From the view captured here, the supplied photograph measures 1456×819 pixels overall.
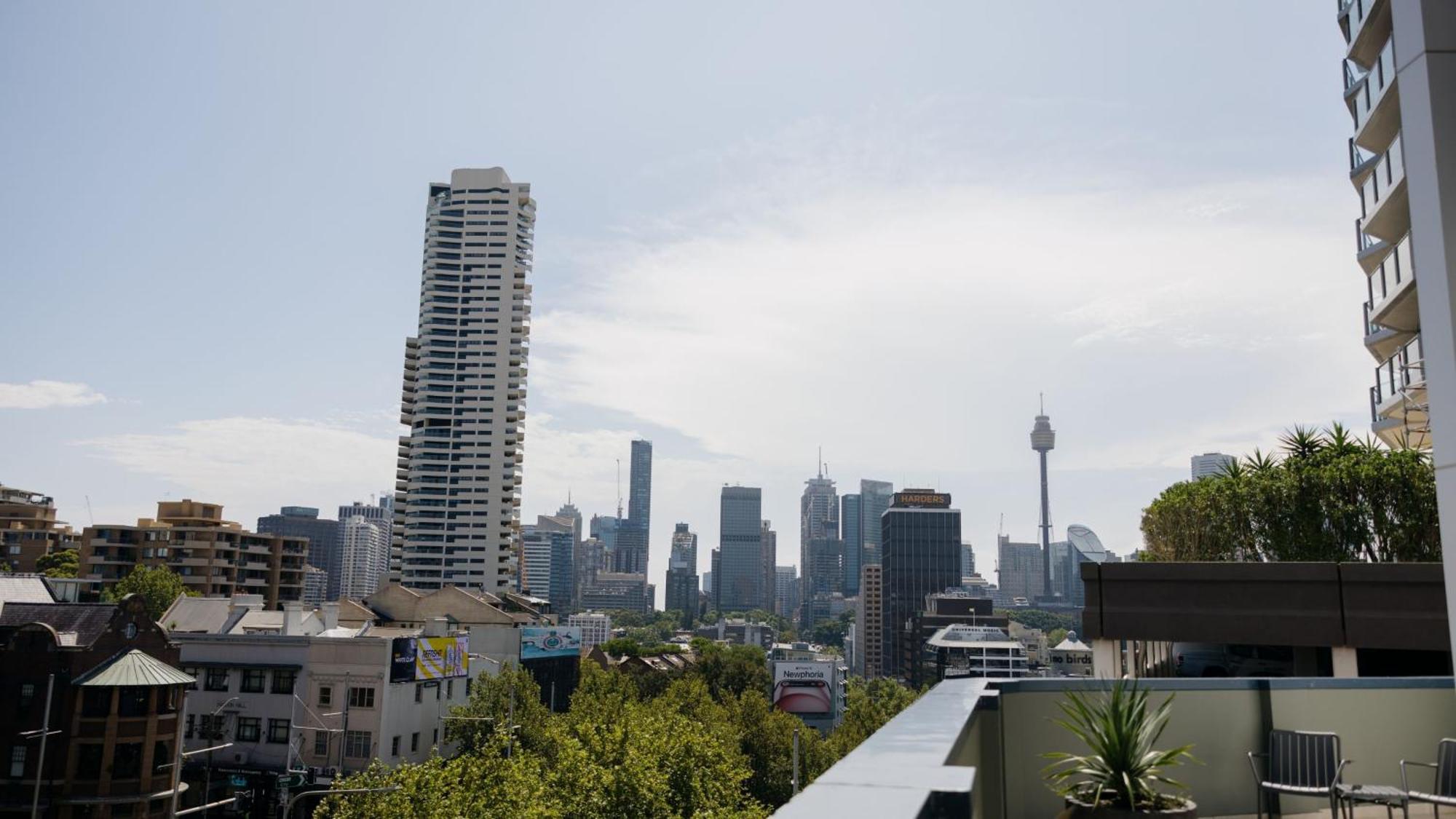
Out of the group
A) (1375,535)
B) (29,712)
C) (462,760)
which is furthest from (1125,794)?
(29,712)

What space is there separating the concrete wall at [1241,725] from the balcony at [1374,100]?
2056cm

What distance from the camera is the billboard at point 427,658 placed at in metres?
52.0

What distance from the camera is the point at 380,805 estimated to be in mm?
25719

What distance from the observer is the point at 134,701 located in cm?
3784

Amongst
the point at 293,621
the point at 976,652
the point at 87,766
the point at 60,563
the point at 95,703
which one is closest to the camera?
the point at 87,766

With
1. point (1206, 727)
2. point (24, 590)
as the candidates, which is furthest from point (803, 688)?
point (1206, 727)

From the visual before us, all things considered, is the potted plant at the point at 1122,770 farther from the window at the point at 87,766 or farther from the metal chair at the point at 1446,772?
the window at the point at 87,766

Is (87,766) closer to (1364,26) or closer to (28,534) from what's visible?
(1364,26)

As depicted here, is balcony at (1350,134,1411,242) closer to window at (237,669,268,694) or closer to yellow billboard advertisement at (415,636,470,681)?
yellow billboard advertisement at (415,636,470,681)

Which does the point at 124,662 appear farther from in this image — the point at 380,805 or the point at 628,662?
the point at 628,662

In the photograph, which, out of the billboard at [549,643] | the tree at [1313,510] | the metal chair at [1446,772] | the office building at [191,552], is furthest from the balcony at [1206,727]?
the office building at [191,552]

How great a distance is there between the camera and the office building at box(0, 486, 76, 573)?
109625mm

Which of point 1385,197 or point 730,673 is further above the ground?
point 1385,197

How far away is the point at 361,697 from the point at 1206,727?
50.4m
